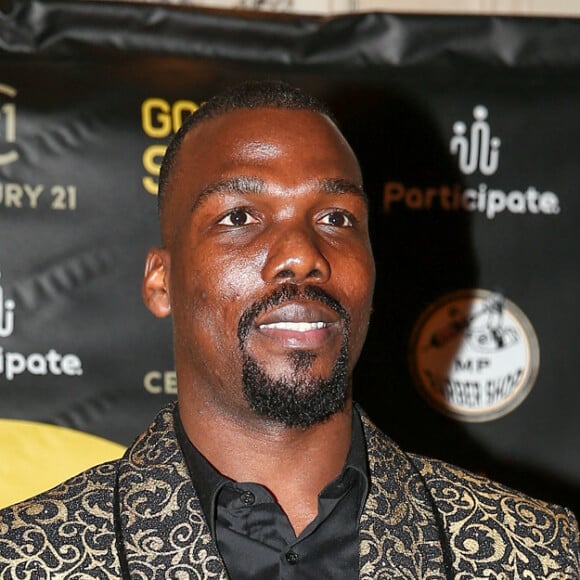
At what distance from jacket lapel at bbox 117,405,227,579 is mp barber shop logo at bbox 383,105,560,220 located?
1330 mm

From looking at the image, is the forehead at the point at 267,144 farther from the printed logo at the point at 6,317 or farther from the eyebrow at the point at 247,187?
the printed logo at the point at 6,317

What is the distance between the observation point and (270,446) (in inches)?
58.2

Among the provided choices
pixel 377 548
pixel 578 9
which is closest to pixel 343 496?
pixel 377 548

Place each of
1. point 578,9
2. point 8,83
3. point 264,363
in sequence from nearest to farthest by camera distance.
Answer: point 264,363
point 8,83
point 578,9

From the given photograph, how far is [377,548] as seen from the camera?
4.66 ft

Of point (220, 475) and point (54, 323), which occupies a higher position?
point (220, 475)

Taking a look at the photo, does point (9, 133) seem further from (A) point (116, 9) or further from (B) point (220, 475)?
(B) point (220, 475)

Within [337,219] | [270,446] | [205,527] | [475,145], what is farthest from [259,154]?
[475,145]

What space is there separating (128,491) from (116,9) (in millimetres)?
1414

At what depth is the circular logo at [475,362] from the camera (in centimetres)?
266

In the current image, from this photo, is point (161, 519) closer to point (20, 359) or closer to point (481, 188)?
point (20, 359)

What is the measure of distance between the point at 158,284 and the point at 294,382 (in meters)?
0.31

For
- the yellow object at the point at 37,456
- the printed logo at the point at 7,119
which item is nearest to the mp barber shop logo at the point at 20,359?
the yellow object at the point at 37,456

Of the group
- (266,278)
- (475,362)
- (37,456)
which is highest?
(266,278)
